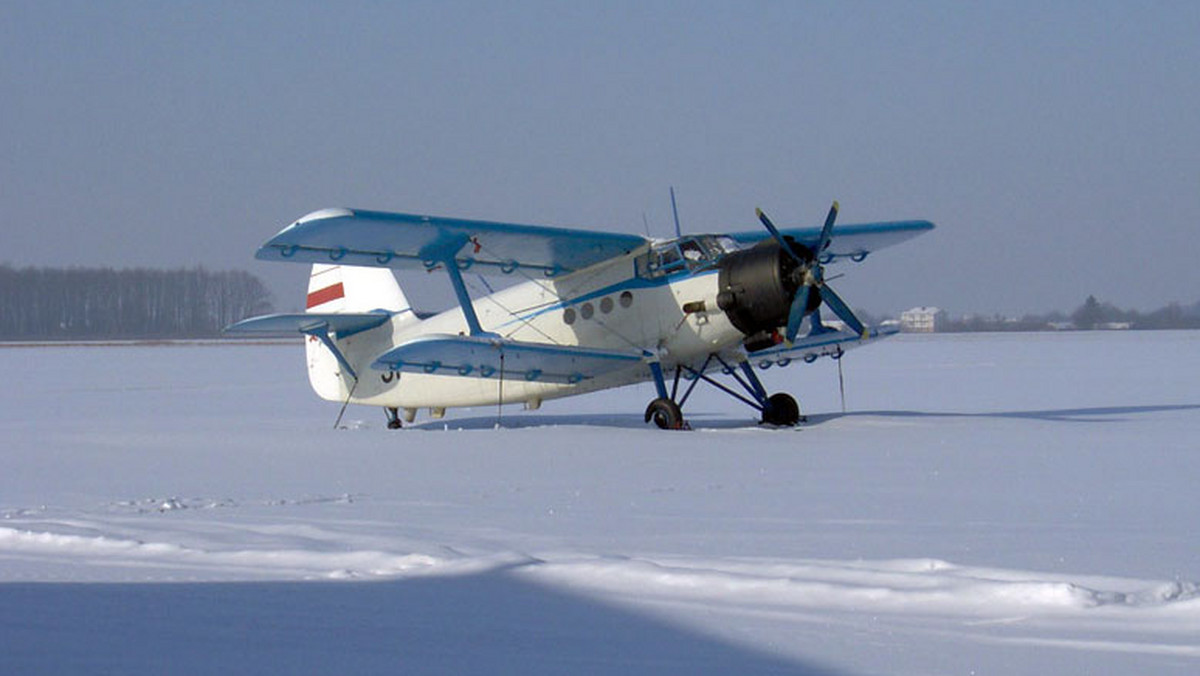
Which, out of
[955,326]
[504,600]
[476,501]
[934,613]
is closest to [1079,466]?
[476,501]

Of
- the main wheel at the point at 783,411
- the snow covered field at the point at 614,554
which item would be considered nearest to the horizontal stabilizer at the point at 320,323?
the snow covered field at the point at 614,554

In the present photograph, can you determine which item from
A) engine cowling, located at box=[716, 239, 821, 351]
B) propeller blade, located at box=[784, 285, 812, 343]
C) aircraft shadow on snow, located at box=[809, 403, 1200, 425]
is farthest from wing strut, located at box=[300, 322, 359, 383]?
propeller blade, located at box=[784, 285, 812, 343]

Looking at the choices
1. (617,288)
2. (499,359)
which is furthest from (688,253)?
(499,359)

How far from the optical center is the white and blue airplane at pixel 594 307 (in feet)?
46.0

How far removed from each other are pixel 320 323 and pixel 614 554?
13.3 metres

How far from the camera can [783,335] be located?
46.9 feet

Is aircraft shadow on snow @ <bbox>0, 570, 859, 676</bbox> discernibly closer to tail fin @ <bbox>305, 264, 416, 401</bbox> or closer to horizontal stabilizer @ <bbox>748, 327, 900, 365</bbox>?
A: horizontal stabilizer @ <bbox>748, 327, 900, 365</bbox>

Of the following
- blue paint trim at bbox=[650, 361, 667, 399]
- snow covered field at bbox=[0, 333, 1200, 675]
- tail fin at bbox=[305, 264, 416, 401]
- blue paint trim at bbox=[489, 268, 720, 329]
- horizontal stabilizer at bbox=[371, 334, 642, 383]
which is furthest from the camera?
tail fin at bbox=[305, 264, 416, 401]

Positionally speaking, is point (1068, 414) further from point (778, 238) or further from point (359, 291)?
point (359, 291)

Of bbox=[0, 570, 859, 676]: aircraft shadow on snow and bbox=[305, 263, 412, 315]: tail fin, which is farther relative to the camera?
bbox=[305, 263, 412, 315]: tail fin

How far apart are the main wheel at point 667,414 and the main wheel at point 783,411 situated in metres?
1.34

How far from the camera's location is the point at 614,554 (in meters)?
5.62

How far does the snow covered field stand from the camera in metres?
3.91

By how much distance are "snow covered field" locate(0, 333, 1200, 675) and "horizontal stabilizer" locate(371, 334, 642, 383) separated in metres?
1.77
